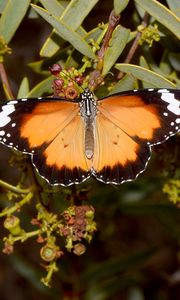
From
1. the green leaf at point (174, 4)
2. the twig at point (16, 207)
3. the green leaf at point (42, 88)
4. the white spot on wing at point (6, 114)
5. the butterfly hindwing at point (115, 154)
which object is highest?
the green leaf at point (174, 4)

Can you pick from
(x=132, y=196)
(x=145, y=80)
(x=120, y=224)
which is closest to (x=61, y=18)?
(x=145, y=80)

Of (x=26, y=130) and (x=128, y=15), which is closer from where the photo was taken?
(x=26, y=130)

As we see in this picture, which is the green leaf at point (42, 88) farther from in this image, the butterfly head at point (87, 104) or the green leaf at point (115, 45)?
the green leaf at point (115, 45)

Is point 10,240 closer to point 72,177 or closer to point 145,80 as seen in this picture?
point 72,177

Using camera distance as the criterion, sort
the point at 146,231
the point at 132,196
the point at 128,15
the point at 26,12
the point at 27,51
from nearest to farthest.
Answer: the point at 26,12
the point at 128,15
the point at 132,196
the point at 27,51
the point at 146,231

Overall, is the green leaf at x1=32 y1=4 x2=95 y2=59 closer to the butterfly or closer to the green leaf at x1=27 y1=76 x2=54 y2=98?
the butterfly

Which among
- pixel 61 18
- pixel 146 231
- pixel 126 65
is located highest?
pixel 61 18

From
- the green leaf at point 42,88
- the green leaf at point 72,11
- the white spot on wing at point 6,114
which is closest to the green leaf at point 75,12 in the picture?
the green leaf at point 72,11
